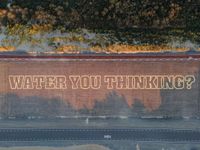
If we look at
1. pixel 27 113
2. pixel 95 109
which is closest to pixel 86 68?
pixel 95 109

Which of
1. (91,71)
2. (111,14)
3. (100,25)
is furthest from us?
(91,71)

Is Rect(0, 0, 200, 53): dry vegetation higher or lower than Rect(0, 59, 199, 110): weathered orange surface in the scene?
higher

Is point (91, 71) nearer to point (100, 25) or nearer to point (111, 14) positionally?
point (100, 25)

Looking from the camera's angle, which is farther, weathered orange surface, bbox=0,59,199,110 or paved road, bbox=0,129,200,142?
weathered orange surface, bbox=0,59,199,110

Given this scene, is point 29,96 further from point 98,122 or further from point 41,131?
point 98,122

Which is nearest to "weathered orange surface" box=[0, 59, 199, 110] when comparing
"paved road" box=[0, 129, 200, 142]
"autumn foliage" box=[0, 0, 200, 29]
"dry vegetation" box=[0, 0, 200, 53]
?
"dry vegetation" box=[0, 0, 200, 53]

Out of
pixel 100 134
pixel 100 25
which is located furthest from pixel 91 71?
pixel 100 134

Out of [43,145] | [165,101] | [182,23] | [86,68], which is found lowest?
[43,145]

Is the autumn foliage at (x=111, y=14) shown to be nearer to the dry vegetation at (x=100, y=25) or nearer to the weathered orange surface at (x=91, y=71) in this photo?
the dry vegetation at (x=100, y=25)

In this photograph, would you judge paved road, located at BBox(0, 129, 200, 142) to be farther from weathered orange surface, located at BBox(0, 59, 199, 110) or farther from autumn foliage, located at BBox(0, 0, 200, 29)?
autumn foliage, located at BBox(0, 0, 200, 29)
